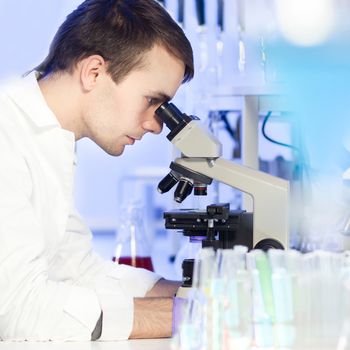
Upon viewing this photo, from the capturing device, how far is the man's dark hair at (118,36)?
2.29 m

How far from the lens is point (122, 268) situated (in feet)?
8.10

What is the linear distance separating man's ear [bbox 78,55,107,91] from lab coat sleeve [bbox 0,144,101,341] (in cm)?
42

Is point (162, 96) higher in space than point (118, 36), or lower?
lower

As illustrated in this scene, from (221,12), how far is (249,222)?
85.0 inches

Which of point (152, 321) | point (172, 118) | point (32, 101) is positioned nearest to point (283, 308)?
point (152, 321)

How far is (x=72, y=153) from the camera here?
7.34 ft

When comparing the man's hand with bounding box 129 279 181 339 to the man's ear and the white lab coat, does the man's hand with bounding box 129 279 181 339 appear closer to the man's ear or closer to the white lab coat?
the white lab coat

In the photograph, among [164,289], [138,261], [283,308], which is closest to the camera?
[283,308]

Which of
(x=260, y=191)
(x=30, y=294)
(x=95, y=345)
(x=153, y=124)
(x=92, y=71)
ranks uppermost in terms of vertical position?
(x=92, y=71)

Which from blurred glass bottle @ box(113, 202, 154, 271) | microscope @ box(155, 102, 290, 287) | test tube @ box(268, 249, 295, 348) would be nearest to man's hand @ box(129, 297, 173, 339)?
microscope @ box(155, 102, 290, 287)

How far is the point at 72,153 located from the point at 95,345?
51 centimetres

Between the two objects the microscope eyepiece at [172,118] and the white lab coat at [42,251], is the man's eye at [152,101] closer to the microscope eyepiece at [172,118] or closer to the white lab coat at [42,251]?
the microscope eyepiece at [172,118]

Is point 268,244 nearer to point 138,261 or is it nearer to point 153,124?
point 153,124

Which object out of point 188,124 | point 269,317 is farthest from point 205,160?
point 269,317
